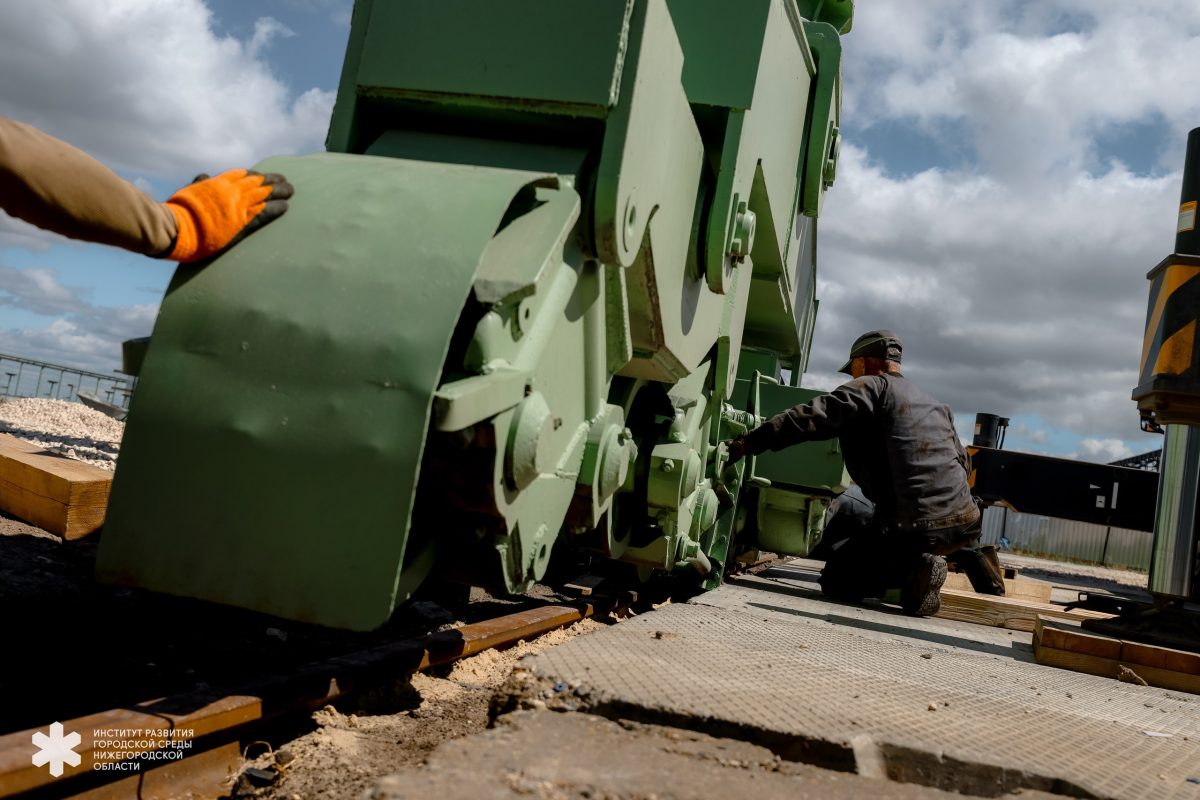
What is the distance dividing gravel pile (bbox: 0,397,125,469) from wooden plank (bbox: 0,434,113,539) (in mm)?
1150

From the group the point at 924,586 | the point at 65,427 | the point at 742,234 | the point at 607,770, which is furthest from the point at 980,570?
the point at 65,427

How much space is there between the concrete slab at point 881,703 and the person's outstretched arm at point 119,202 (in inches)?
43.1

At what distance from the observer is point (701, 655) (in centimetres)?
265

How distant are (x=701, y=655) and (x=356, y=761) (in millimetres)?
1027

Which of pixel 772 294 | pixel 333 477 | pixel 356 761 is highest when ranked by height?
pixel 772 294

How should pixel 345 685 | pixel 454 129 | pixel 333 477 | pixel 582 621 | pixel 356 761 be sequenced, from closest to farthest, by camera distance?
pixel 333 477 → pixel 356 761 → pixel 345 685 → pixel 454 129 → pixel 582 621

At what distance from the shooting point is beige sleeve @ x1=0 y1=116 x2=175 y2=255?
1671mm

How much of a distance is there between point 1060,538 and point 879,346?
25713 millimetres

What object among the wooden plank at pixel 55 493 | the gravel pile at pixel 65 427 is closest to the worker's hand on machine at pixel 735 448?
the wooden plank at pixel 55 493

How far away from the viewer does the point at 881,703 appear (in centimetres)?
234

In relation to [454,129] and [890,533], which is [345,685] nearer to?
[454,129]

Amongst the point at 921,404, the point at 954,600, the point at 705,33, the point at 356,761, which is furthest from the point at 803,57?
the point at 356,761

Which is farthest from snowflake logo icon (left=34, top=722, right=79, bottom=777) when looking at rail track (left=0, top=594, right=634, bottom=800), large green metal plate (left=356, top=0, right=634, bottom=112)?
large green metal plate (left=356, top=0, right=634, bottom=112)

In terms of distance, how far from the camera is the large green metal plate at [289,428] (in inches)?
69.6
